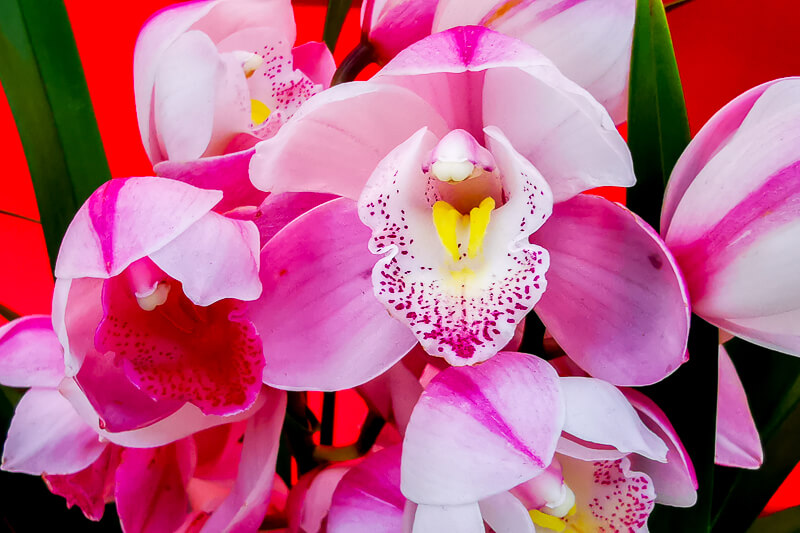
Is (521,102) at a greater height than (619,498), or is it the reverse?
(521,102)

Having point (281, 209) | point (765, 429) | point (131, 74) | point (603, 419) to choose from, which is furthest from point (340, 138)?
point (131, 74)

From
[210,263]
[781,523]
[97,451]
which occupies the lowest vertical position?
[781,523]

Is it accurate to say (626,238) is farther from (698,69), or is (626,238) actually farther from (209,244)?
(698,69)

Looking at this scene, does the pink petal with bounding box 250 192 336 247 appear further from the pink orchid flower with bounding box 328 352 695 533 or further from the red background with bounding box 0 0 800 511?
the red background with bounding box 0 0 800 511

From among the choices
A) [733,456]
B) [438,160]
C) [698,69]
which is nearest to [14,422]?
[438,160]

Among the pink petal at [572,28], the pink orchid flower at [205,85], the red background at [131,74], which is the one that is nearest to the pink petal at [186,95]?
the pink orchid flower at [205,85]

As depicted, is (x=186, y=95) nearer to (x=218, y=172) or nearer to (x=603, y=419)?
(x=218, y=172)

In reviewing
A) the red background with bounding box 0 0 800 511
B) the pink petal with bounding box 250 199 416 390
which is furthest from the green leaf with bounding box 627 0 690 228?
the red background with bounding box 0 0 800 511
